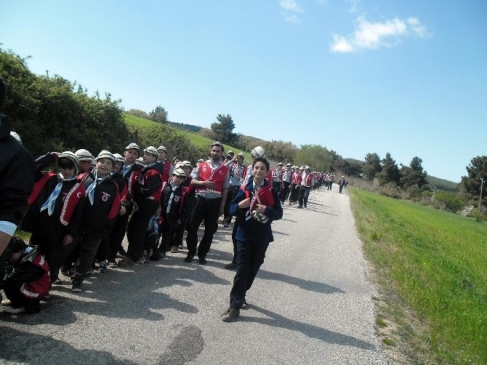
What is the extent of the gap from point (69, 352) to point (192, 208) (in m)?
4.05

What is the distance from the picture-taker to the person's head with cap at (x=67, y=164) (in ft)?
15.4

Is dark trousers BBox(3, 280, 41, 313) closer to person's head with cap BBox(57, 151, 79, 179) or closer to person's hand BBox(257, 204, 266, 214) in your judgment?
person's head with cap BBox(57, 151, 79, 179)

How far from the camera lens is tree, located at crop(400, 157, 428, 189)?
304 ft

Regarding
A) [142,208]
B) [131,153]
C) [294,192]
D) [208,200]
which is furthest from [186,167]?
[294,192]

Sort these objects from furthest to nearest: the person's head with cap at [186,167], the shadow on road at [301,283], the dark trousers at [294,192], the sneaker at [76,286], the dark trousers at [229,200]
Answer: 1. the dark trousers at [294,192]
2. the dark trousers at [229,200]
3. the person's head with cap at [186,167]
4. the shadow on road at [301,283]
5. the sneaker at [76,286]

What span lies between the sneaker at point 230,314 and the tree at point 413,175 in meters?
96.3

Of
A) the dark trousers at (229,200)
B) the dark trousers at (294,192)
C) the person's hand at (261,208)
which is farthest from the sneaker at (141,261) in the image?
→ the dark trousers at (294,192)

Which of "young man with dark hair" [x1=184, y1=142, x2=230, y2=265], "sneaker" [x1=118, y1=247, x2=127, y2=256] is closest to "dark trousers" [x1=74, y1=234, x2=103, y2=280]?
"sneaker" [x1=118, y1=247, x2=127, y2=256]

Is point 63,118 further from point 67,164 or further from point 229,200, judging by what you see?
point 67,164

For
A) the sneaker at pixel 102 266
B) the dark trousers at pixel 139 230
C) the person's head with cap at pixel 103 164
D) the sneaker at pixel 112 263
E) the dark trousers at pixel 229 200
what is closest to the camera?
the person's head with cap at pixel 103 164

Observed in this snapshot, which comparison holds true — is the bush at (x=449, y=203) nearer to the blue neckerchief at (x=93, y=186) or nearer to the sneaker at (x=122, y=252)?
the sneaker at (x=122, y=252)

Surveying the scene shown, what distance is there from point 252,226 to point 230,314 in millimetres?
→ 1184

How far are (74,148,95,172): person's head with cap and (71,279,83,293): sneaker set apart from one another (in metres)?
1.64

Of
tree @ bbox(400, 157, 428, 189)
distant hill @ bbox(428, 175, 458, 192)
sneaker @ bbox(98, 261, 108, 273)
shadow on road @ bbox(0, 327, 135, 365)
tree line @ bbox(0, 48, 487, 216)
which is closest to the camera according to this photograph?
shadow on road @ bbox(0, 327, 135, 365)
